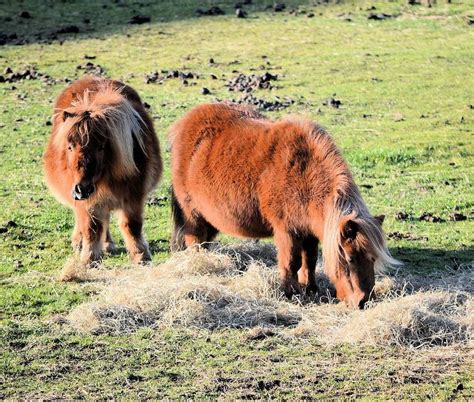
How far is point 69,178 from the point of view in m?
7.90

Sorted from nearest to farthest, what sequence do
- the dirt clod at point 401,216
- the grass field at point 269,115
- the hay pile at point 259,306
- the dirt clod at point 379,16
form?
the grass field at point 269,115 < the hay pile at point 259,306 < the dirt clod at point 401,216 < the dirt clod at point 379,16

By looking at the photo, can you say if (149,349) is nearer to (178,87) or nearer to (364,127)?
(364,127)

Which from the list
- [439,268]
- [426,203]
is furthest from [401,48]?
[439,268]

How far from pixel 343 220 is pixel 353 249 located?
235 millimetres

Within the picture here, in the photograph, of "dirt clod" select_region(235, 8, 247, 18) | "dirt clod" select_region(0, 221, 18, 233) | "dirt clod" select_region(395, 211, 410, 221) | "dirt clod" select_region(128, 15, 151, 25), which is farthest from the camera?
"dirt clod" select_region(235, 8, 247, 18)

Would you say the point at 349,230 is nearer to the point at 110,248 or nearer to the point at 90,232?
the point at 90,232

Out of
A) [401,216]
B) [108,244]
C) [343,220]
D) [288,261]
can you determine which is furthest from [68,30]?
[343,220]

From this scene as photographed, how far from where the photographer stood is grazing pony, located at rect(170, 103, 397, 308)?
22.2ft

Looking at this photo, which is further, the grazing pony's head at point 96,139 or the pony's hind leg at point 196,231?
the pony's hind leg at point 196,231

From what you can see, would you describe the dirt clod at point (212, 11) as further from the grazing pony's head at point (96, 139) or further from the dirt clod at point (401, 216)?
the grazing pony's head at point (96, 139)

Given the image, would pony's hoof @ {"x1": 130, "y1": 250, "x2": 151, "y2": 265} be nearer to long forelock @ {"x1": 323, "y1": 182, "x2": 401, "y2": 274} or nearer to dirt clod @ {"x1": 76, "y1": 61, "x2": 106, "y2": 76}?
long forelock @ {"x1": 323, "y1": 182, "x2": 401, "y2": 274}

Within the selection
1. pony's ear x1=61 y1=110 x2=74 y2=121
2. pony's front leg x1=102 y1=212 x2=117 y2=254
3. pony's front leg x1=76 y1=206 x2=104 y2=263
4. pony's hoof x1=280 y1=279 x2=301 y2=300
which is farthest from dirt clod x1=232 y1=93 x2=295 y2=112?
pony's hoof x1=280 y1=279 x2=301 y2=300

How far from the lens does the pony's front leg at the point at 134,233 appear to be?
8234 mm

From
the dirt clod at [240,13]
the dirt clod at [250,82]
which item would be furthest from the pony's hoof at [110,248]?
the dirt clod at [240,13]
